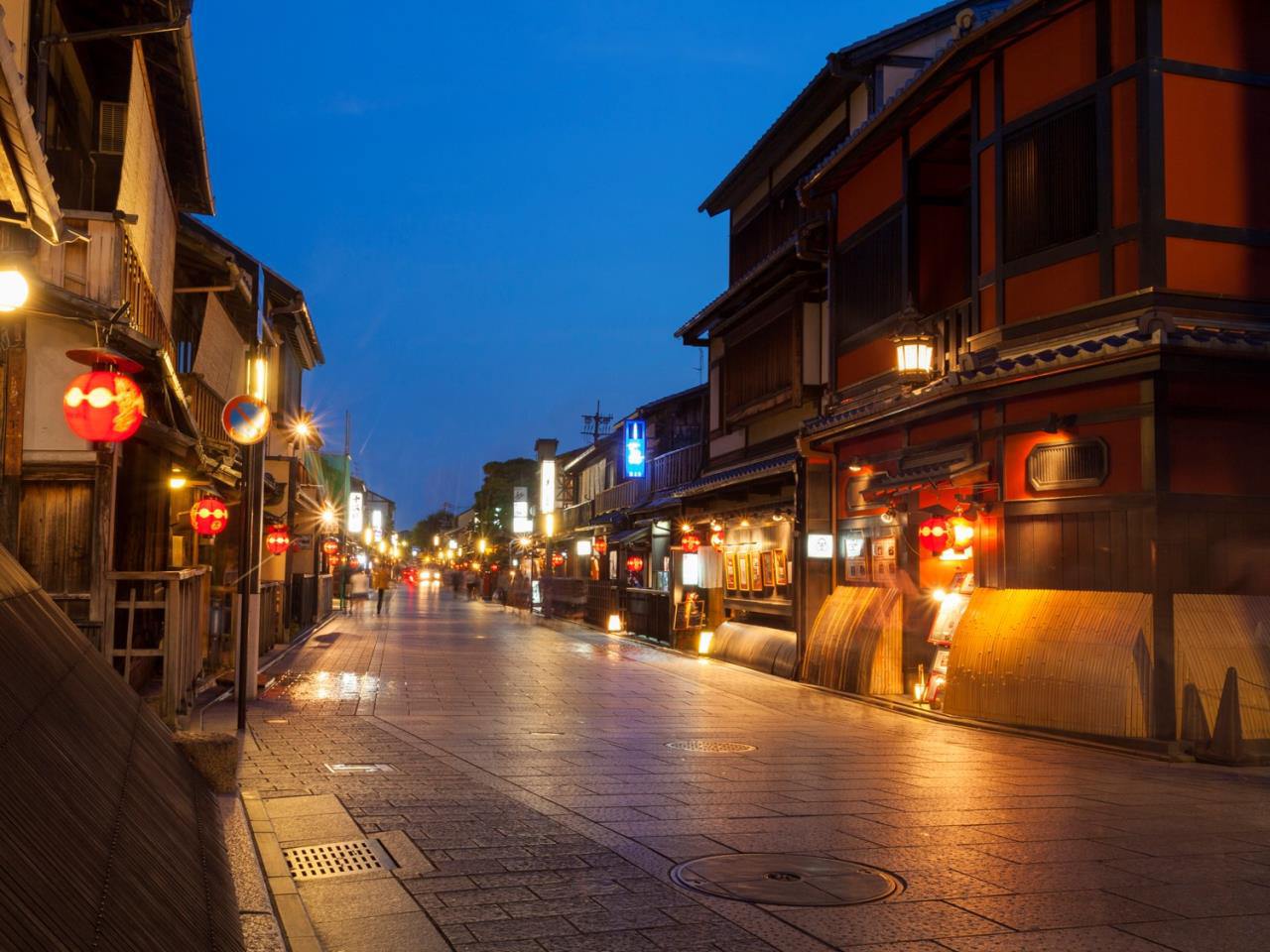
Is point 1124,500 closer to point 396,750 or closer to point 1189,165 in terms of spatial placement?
point 1189,165

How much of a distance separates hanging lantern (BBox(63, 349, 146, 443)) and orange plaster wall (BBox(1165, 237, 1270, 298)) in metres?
11.6

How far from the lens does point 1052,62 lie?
48.6 feet

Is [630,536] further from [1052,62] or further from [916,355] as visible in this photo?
[1052,62]

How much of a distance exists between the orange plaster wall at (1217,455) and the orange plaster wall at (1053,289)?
2043mm

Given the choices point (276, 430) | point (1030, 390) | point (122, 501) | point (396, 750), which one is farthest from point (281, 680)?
point (276, 430)

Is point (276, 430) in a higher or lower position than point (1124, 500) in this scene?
higher

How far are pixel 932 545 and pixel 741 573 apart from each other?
11019mm

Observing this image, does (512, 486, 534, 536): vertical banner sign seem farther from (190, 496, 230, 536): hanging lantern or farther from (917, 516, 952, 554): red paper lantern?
(917, 516, 952, 554): red paper lantern

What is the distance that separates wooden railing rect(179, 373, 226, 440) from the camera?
1758cm

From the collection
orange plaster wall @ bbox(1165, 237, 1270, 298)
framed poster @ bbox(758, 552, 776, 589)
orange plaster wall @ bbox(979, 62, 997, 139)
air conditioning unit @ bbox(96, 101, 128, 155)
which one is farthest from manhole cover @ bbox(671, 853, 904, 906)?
framed poster @ bbox(758, 552, 776, 589)

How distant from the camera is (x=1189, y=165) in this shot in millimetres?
13531

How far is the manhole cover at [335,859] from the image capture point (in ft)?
24.1

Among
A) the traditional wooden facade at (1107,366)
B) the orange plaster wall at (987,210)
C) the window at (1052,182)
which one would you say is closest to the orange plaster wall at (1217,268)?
the traditional wooden facade at (1107,366)

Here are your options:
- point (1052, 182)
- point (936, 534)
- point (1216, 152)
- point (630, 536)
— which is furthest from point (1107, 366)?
point (630, 536)
